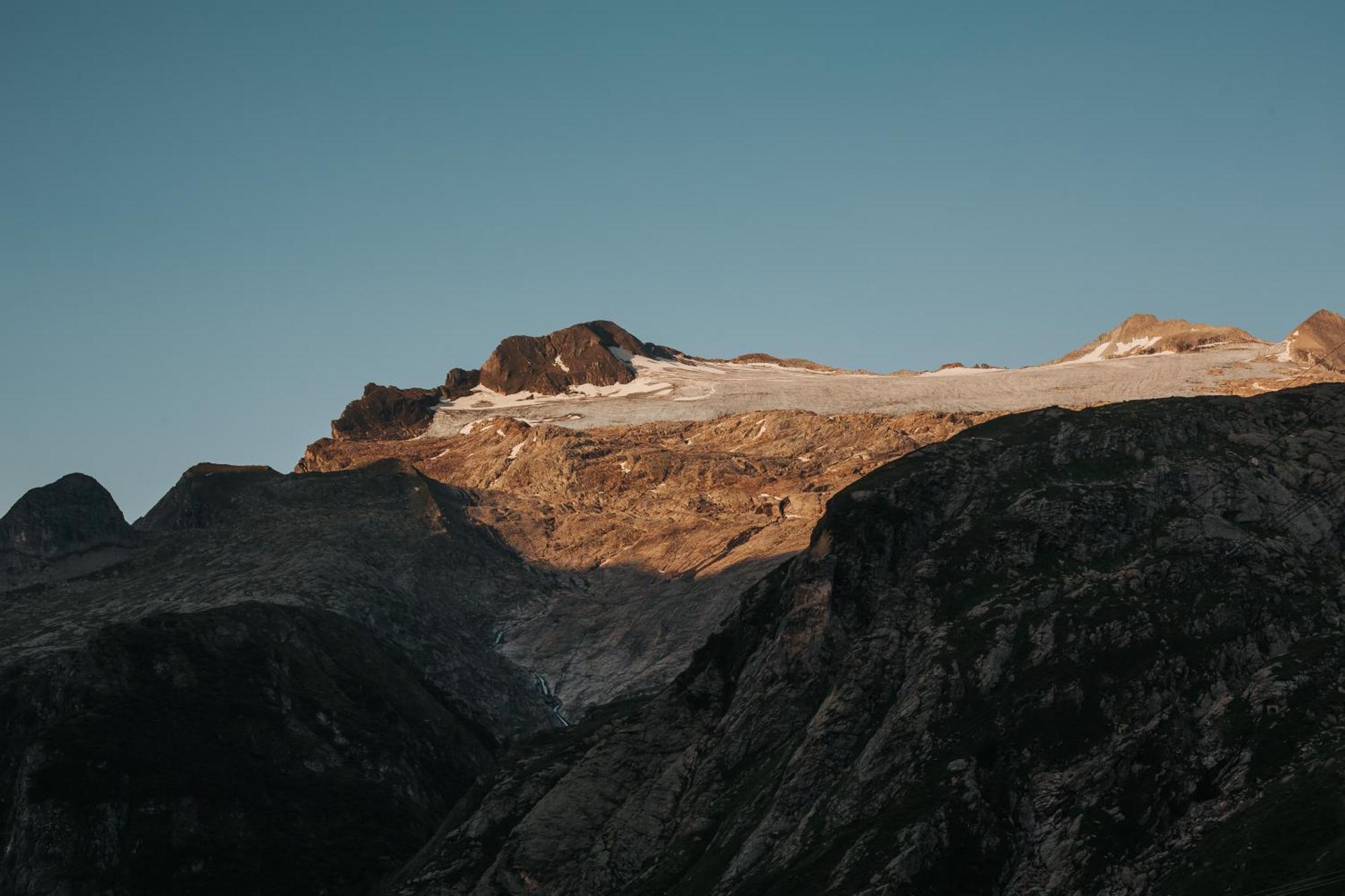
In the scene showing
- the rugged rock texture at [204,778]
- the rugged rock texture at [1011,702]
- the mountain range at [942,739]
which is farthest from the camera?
the rugged rock texture at [204,778]

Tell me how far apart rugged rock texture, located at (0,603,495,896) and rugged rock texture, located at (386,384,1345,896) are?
30.3 meters

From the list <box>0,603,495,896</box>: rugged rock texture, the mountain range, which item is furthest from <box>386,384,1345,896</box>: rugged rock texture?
<box>0,603,495,896</box>: rugged rock texture

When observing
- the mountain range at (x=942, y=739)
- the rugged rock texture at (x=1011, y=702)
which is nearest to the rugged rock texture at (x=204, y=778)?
the mountain range at (x=942, y=739)

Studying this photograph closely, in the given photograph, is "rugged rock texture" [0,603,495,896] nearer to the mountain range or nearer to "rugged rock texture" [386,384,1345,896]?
the mountain range

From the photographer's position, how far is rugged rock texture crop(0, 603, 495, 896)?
16288 centimetres

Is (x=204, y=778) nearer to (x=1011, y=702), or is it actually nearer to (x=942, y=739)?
(x=942, y=739)

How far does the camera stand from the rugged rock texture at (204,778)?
163 m

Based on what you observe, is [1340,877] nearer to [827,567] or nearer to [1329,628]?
[1329,628]

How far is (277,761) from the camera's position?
18275 centimetres

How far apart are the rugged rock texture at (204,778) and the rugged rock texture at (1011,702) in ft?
99.5

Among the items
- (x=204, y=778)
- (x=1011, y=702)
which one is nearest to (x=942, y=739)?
(x=1011, y=702)

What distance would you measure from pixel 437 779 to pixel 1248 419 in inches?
4210

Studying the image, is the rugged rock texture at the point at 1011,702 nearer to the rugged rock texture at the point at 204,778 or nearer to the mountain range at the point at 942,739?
the mountain range at the point at 942,739

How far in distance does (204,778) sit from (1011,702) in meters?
113
